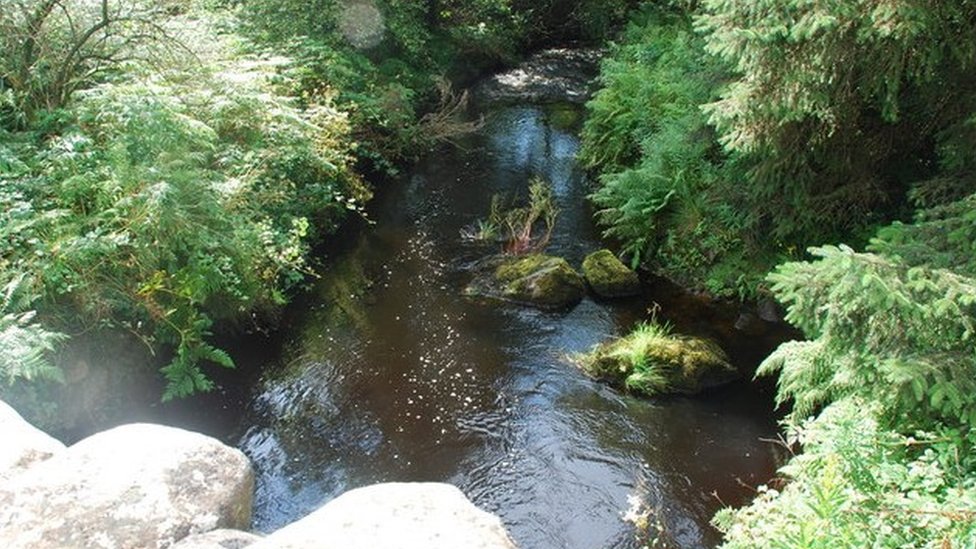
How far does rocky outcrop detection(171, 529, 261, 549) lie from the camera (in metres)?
4.25

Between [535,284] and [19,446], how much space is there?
21.8ft

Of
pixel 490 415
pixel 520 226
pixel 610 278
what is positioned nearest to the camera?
pixel 490 415

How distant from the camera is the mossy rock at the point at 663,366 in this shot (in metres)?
8.30

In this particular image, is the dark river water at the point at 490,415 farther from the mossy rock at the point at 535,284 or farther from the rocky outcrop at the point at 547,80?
the rocky outcrop at the point at 547,80

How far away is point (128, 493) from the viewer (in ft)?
14.7

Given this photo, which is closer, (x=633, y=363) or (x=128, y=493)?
(x=128, y=493)

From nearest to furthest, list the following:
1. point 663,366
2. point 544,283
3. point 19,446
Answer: point 19,446, point 663,366, point 544,283

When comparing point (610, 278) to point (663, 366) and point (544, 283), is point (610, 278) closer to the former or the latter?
point (544, 283)

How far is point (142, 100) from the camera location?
8.01 meters

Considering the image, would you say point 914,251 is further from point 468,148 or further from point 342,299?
point 468,148

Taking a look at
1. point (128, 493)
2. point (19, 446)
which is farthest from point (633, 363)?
point (19, 446)

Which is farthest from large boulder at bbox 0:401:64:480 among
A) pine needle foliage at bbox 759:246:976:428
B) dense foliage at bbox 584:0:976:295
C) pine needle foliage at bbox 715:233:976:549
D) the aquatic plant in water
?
the aquatic plant in water

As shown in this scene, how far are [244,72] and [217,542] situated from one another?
26.1 ft

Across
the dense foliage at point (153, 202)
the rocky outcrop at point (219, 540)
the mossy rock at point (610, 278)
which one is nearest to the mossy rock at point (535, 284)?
the mossy rock at point (610, 278)
